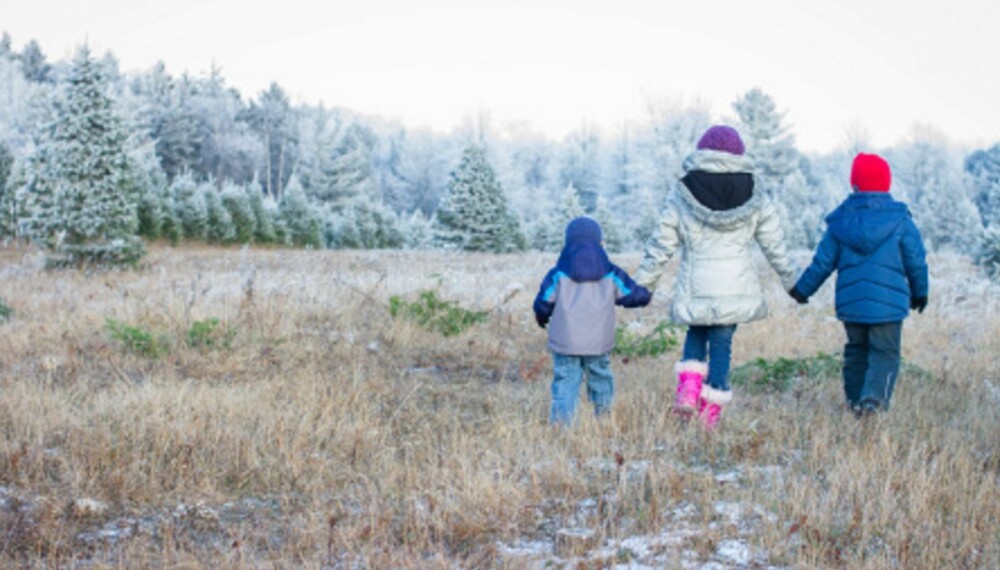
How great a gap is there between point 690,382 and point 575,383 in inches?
28.4

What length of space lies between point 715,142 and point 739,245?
0.65m

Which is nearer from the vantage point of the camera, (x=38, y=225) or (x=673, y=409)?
(x=673, y=409)

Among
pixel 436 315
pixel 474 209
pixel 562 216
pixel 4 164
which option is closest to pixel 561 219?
pixel 562 216

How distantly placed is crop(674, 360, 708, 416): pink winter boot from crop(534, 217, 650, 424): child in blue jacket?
0.47 m

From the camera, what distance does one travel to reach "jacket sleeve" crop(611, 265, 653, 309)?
219 inches

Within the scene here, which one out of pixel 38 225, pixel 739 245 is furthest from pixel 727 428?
pixel 38 225

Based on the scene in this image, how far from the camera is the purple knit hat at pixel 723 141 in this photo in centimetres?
548

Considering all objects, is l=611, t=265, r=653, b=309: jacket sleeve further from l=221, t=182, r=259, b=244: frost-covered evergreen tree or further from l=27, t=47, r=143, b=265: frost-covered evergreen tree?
l=221, t=182, r=259, b=244: frost-covered evergreen tree

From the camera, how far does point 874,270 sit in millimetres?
5598

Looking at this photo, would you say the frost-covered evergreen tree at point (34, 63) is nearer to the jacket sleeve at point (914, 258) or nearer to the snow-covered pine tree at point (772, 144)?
the snow-covered pine tree at point (772, 144)

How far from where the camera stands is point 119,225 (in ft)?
64.8

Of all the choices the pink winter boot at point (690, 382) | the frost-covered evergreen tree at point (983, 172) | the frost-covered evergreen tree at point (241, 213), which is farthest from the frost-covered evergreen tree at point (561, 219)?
the pink winter boot at point (690, 382)

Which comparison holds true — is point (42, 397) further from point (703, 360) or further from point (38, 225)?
point (38, 225)

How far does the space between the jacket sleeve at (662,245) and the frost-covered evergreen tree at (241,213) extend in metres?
30.3
